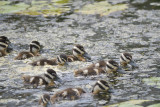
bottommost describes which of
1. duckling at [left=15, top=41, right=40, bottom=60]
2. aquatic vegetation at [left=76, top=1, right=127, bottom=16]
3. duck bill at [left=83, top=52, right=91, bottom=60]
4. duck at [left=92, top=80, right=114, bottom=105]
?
duck at [left=92, top=80, right=114, bottom=105]

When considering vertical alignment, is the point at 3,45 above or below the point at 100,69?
above

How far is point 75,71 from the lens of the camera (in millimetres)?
8508

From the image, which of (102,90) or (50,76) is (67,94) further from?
(50,76)

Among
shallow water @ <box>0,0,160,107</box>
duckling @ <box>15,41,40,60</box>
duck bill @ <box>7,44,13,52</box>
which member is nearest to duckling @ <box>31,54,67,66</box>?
shallow water @ <box>0,0,160,107</box>

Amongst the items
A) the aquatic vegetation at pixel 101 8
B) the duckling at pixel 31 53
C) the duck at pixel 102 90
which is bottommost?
the duck at pixel 102 90

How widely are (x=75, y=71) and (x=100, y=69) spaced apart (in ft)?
1.74

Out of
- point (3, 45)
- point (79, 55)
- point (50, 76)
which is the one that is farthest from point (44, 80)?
point (3, 45)

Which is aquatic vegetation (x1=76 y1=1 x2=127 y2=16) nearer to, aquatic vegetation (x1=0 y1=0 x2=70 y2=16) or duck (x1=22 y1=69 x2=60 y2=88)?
aquatic vegetation (x1=0 y1=0 x2=70 y2=16)

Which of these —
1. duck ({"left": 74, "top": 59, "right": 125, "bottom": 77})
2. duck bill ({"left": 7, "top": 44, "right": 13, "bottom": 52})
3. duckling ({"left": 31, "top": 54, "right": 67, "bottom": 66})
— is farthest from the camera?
duck bill ({"left": 7, "top": 44, "right": 13, "bottom": 52})

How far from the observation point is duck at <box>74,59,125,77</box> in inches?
332

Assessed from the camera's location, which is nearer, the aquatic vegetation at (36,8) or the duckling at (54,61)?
the duckling at (54,61)

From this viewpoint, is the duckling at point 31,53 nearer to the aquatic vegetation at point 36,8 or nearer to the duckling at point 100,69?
the duckling at point 100,69

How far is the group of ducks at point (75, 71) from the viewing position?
284 inches

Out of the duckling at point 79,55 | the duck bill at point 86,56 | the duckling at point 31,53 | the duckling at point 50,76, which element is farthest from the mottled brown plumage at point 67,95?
the duckling at point 31,53
